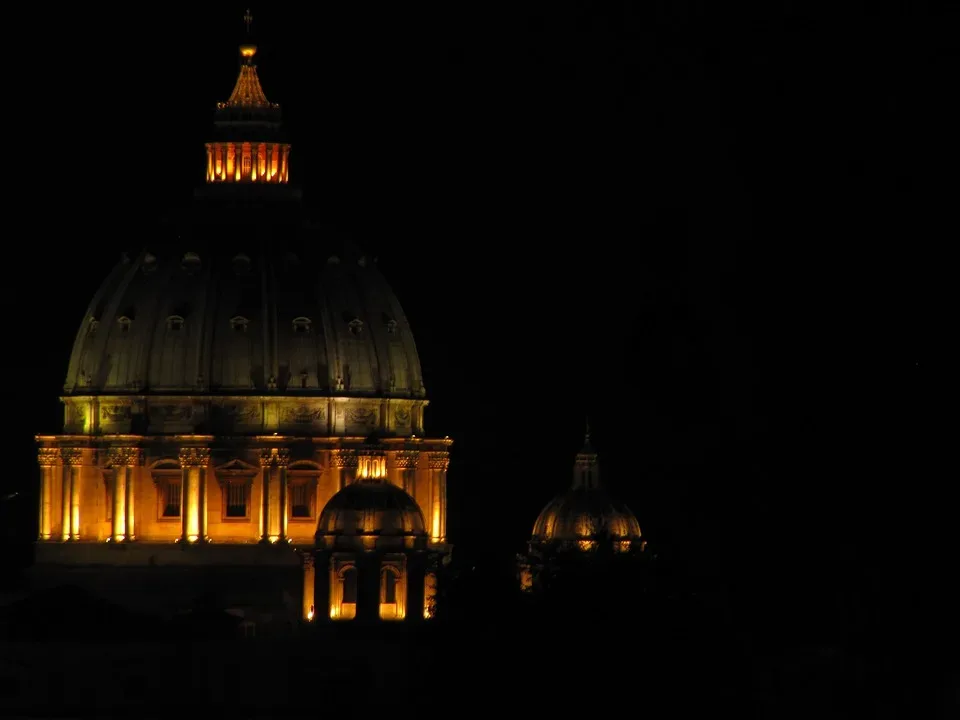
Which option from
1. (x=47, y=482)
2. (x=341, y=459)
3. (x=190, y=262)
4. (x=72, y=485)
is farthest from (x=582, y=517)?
(x=47, y=482)

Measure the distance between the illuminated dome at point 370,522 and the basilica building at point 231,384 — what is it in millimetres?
4391

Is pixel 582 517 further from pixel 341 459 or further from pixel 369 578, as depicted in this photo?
pixel 369 578

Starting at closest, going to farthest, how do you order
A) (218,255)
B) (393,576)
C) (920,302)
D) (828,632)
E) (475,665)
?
(920,302) → (828,632) → (475,665) → (393,576) → (218,255)

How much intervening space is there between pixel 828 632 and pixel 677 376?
15.5ft

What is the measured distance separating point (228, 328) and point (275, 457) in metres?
3.19

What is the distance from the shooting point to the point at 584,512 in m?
124

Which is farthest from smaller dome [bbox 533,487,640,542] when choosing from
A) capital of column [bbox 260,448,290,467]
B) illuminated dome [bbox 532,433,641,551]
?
capital of column [bbox 260,448,290,467]

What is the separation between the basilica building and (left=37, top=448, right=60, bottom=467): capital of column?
2cm

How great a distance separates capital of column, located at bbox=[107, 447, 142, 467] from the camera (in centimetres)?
12306

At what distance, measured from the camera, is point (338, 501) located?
117 meters

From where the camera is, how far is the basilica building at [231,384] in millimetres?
122812

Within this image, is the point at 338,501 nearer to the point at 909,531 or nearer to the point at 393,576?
the point at 393,576

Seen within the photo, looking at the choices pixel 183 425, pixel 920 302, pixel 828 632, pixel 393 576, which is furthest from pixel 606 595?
pixel 183 425

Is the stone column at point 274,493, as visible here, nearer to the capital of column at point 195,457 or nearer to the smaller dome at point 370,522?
the capital of column at point 195,457
